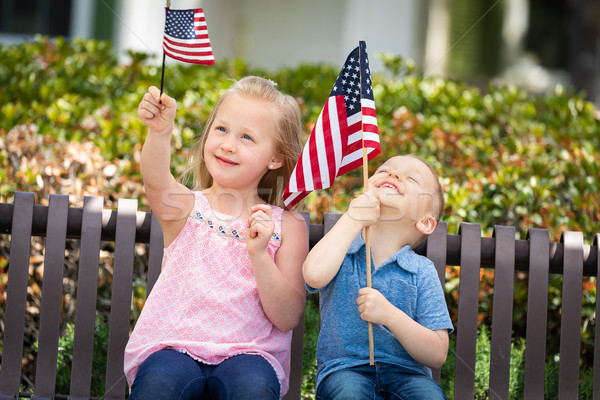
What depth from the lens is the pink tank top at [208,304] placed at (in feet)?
8.41

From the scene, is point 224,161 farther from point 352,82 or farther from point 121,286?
point 121,286

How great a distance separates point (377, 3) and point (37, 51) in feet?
20.6

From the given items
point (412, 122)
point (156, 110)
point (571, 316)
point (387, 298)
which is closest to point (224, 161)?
point (156, 110)

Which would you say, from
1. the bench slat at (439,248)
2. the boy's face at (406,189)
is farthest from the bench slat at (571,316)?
the boy's face at (406,189)

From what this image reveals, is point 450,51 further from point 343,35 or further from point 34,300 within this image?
point 34,300

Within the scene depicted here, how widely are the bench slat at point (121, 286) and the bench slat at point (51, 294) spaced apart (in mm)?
204

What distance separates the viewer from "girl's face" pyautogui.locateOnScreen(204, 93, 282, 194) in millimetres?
2711

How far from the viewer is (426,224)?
2.72 meters

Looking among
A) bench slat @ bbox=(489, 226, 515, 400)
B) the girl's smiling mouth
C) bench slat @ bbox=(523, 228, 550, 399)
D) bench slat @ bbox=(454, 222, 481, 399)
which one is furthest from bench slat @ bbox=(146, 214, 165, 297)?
bench slat @ bbox=(523, 228, 550, 399)

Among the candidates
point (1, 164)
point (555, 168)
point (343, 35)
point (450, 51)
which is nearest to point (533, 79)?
point (450, 51)

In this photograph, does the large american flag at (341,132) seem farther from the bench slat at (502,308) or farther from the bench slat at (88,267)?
the bench slat at (88,267)

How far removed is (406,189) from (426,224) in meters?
0.15

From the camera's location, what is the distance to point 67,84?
492cm

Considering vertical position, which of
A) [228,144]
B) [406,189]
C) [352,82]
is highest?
[352,82]
